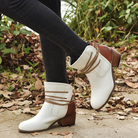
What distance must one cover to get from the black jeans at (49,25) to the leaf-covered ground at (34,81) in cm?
59

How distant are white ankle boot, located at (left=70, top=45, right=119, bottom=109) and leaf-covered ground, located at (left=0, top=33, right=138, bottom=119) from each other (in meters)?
0.33

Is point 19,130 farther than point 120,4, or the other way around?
→ point 120,4

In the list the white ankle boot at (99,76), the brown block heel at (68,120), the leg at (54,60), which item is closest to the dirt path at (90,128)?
the brown block heel at (68,120)

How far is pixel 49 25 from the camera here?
909mm

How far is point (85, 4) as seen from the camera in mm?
4082

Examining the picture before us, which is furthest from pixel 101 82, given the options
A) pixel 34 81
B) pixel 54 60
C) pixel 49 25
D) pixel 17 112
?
pixel 34 81

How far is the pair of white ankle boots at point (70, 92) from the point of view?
109cm

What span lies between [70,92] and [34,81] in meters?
1.10

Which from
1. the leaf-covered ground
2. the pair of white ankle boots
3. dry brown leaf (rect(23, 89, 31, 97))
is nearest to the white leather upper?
the pair of white ankle boots

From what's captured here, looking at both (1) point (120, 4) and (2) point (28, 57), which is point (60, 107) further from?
(1) point (120, 4)

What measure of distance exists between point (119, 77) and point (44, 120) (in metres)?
1.45

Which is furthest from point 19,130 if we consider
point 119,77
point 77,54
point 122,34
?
point 122,34

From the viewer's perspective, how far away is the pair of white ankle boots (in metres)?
1.09

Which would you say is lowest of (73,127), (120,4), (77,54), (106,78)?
(73,127)
